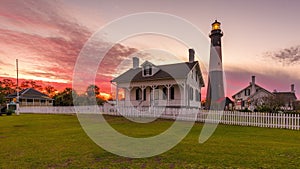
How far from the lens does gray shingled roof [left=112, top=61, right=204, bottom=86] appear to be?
23547 mm

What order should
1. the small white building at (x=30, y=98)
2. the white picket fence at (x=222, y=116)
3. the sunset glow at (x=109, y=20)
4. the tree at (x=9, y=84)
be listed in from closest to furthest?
the white picket fence at (x=222, y=116), the sunset glow at (x=109, y=20), the small white building at (x=30, y=98), the tree at (x=9, y=84)

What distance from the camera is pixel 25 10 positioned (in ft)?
52.7

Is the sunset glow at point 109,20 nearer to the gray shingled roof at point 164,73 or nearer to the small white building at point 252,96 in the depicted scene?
the gray shingled roof at point 164,73

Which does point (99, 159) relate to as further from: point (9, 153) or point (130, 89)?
point (130, 89)

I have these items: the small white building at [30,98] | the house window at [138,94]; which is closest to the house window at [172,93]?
the house window at [138,94]

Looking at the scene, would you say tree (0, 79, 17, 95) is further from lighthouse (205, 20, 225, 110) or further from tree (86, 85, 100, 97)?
lighthouse (205, 20, 225, 110)

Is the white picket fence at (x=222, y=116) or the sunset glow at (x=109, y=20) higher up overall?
the sunset glow at (x=109, y=20)

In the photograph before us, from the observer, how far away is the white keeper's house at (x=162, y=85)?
23.4m

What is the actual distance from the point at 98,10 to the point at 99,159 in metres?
12.2

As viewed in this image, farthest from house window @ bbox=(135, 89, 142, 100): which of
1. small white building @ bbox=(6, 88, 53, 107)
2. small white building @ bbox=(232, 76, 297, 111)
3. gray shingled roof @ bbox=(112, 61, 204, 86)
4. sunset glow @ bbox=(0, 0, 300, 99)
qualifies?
small white building @ bbox=(6, 88, 53, 107)

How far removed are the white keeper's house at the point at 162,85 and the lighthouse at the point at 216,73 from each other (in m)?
2.47

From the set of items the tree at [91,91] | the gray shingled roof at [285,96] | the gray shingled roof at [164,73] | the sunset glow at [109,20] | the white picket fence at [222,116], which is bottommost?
the white picket fence at [222,116]

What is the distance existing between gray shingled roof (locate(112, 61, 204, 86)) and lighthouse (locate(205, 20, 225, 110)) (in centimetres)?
199

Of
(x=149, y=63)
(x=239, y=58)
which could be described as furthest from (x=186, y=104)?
(x=239, y=58)
